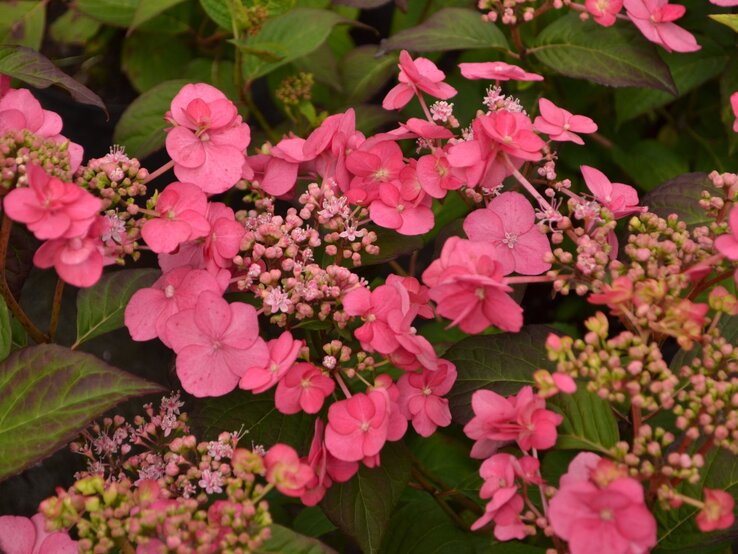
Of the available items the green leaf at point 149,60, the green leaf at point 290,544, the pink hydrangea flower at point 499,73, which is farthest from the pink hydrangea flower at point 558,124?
the green leaf at point 149,60

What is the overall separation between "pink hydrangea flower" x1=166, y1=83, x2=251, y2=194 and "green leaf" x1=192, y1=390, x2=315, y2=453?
291 millimetres

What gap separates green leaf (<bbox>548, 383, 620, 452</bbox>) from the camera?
3.66 feet

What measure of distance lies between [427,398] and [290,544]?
25 centimetres

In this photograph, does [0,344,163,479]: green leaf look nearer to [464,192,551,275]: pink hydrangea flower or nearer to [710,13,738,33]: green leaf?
[464,192,551,275]: pink hydrangea flower

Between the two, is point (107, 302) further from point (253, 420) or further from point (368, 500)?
point (368, 500)

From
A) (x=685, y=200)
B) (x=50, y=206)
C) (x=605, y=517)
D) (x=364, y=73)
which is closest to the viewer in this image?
(x=605, y=517)

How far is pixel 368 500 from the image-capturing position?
1.15 m

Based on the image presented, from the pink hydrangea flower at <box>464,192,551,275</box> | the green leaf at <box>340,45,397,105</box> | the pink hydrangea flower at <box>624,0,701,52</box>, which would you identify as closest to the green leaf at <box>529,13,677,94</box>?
the pink hydrangea flower at <box>624,0,701,52</box>

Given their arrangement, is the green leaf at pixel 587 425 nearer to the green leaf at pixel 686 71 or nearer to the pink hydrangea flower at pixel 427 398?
the pink hydrangea flower at pixel 427 398

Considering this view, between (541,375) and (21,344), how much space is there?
76cm

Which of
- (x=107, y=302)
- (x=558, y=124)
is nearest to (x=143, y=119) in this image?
(x=107, y=302)

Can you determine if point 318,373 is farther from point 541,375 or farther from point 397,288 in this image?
point 541,375

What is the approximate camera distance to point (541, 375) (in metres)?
0.93

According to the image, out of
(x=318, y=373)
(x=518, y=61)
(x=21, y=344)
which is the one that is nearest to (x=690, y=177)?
(x=518, y=61)
